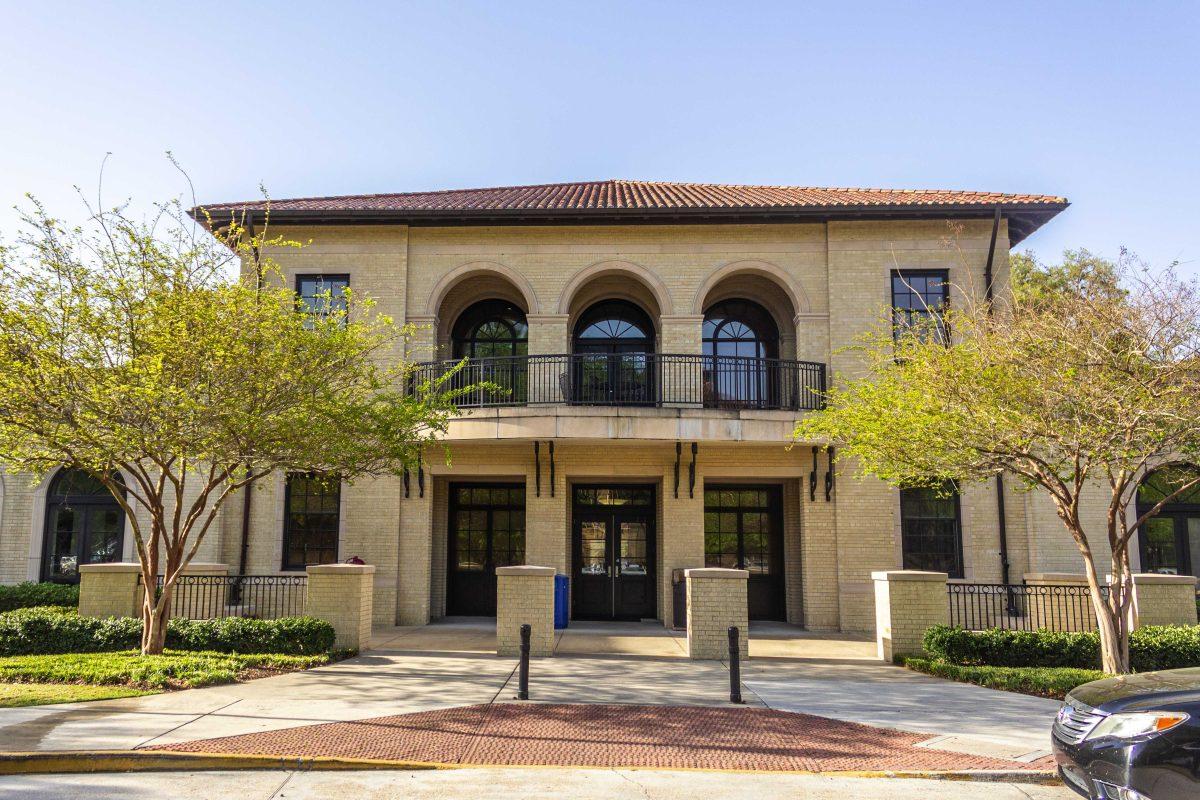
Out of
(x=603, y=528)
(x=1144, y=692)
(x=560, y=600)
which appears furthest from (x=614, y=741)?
(x=603, y=528)

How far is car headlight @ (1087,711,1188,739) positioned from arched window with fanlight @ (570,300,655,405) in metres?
10.7

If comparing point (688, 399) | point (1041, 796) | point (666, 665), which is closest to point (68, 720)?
point (666, 665)

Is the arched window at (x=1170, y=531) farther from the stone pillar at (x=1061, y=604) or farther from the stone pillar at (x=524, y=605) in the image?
the stone pillar at (x=524, y=605)

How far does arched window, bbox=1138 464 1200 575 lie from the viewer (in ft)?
57.3

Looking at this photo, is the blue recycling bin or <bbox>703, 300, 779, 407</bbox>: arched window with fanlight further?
<bbox>703, 300, 779, 407</bbox>: arched window with fanlight

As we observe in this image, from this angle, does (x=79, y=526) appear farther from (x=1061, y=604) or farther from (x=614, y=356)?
(x=1061, y=604)

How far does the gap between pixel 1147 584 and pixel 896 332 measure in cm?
622

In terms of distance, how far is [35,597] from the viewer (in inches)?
638

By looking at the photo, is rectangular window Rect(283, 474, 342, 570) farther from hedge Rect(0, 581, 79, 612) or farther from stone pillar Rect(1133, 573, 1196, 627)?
stone pillar Rect(1133, 573, 1196, 627)

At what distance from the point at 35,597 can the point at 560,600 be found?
1025 cm

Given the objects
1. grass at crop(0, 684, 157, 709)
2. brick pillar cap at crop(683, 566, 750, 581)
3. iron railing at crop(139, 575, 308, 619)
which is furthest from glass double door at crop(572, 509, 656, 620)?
grass at crop(0, 684, 157, 709)

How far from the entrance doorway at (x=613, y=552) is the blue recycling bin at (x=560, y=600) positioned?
6.53ft

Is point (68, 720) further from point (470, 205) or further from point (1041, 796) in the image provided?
point (470, 205)

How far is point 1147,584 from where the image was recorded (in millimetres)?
13070
